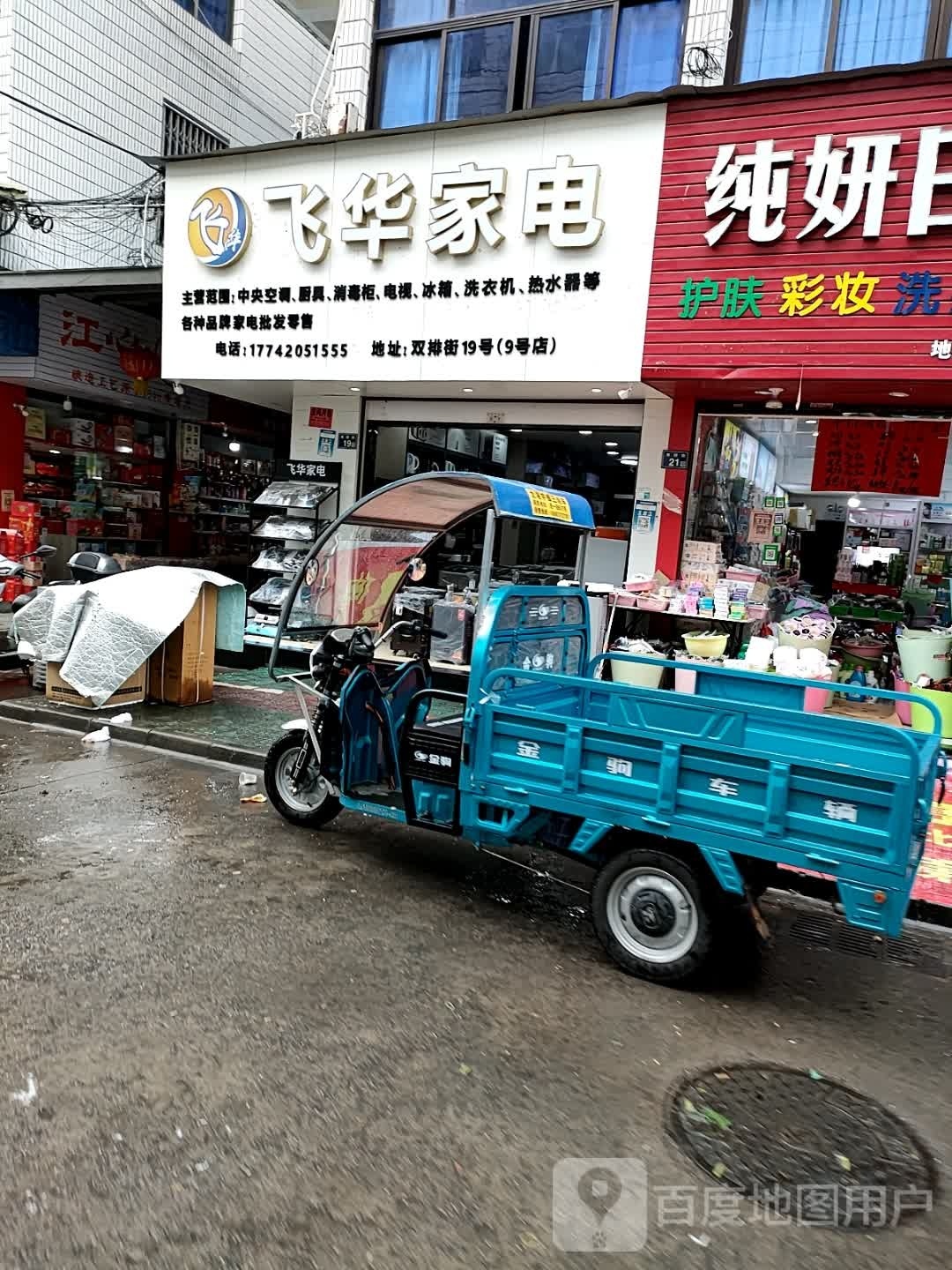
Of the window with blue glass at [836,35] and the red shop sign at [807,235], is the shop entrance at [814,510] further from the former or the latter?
the window with blue glass at [836,35]

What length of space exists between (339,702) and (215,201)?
8.69 m

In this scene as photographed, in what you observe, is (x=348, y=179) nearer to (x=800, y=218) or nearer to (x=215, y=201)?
(x=215, y=201)

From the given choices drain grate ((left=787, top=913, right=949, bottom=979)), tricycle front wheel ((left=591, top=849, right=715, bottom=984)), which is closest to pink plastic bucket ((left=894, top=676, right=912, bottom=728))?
drain grate ((left=787, top=913, right=949, bottom=979))

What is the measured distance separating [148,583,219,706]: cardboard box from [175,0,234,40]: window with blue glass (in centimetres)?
1244

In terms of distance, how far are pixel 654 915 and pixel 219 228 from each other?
10.5 m

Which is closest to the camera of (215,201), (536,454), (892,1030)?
(892,1030)

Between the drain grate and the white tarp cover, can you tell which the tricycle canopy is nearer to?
the drain grate

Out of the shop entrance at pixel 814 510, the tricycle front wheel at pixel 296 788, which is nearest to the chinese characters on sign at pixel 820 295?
the shop entrance at pixel 814 510

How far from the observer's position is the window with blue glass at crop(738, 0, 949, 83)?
346 inches

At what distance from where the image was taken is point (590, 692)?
17.5 feet

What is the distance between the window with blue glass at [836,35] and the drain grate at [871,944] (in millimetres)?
8338

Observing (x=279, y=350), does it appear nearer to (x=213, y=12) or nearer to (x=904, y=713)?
(x=904, y=713)

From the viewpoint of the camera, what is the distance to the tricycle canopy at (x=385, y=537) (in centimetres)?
512

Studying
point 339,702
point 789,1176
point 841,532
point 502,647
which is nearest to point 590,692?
point 502,647
